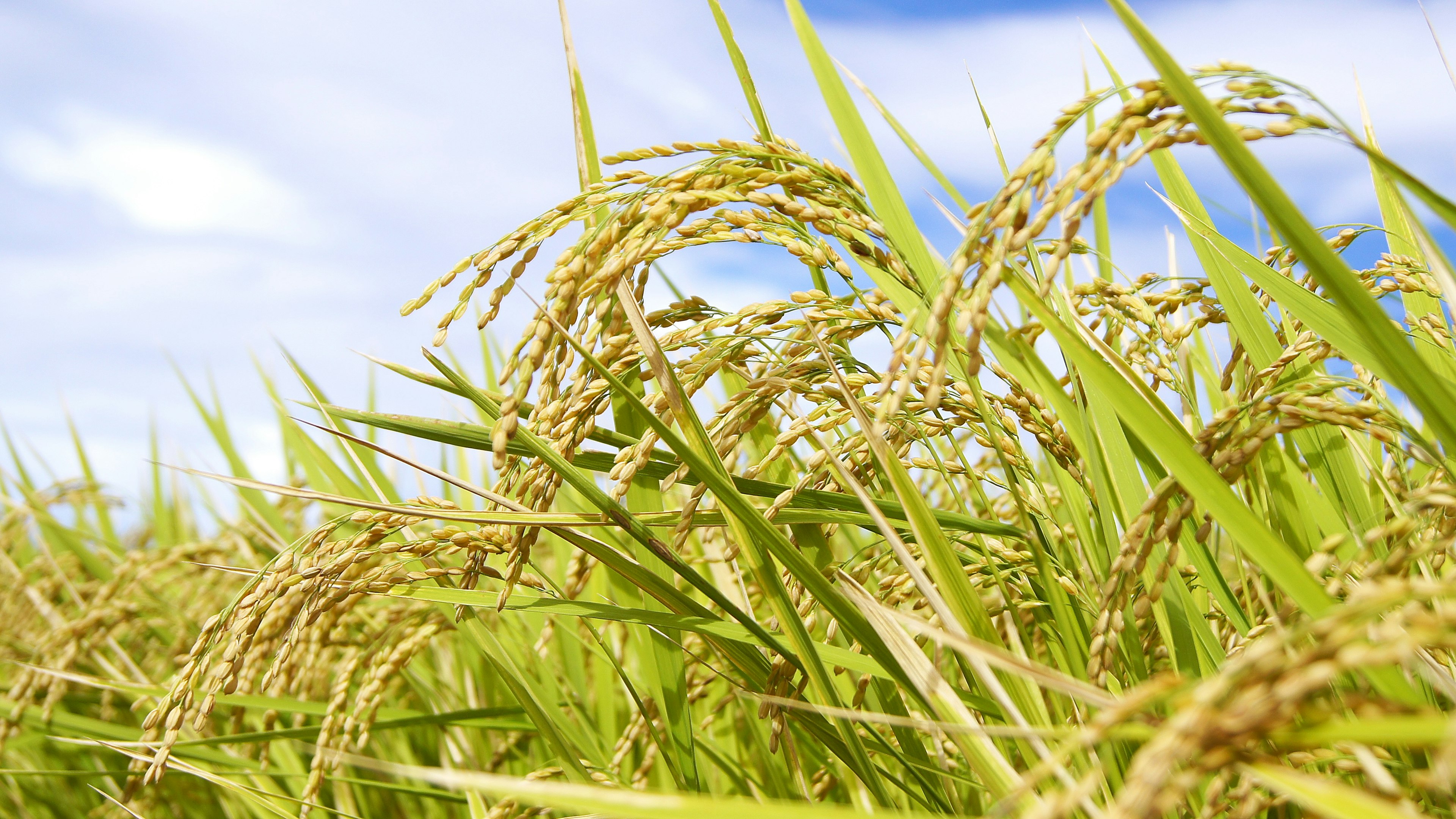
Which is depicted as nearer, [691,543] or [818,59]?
[818,59]

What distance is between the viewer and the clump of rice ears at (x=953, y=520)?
0.76m

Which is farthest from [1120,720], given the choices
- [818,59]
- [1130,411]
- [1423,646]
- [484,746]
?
[484,746]

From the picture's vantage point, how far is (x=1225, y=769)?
0.73 m

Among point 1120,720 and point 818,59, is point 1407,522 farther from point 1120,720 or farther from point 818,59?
point 818,59

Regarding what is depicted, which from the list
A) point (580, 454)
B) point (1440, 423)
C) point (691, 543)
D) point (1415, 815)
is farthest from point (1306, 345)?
point (691, 543)

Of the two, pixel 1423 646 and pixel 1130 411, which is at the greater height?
pixel 1130 411

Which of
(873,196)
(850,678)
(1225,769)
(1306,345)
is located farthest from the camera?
(850,678)

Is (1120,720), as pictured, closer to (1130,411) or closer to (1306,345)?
(1130,411)

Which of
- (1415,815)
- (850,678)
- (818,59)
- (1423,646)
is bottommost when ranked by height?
A: (850,678)

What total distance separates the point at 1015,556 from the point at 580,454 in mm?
730

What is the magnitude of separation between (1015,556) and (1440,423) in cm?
59

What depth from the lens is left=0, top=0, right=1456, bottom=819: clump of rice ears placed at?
76cm

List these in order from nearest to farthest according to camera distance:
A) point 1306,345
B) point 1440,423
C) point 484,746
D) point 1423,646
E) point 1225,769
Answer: point 1225,769 < point 1440,423 < point 1423,646 < point 1306,345 < point 484,746

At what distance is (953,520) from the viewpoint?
128 cm
